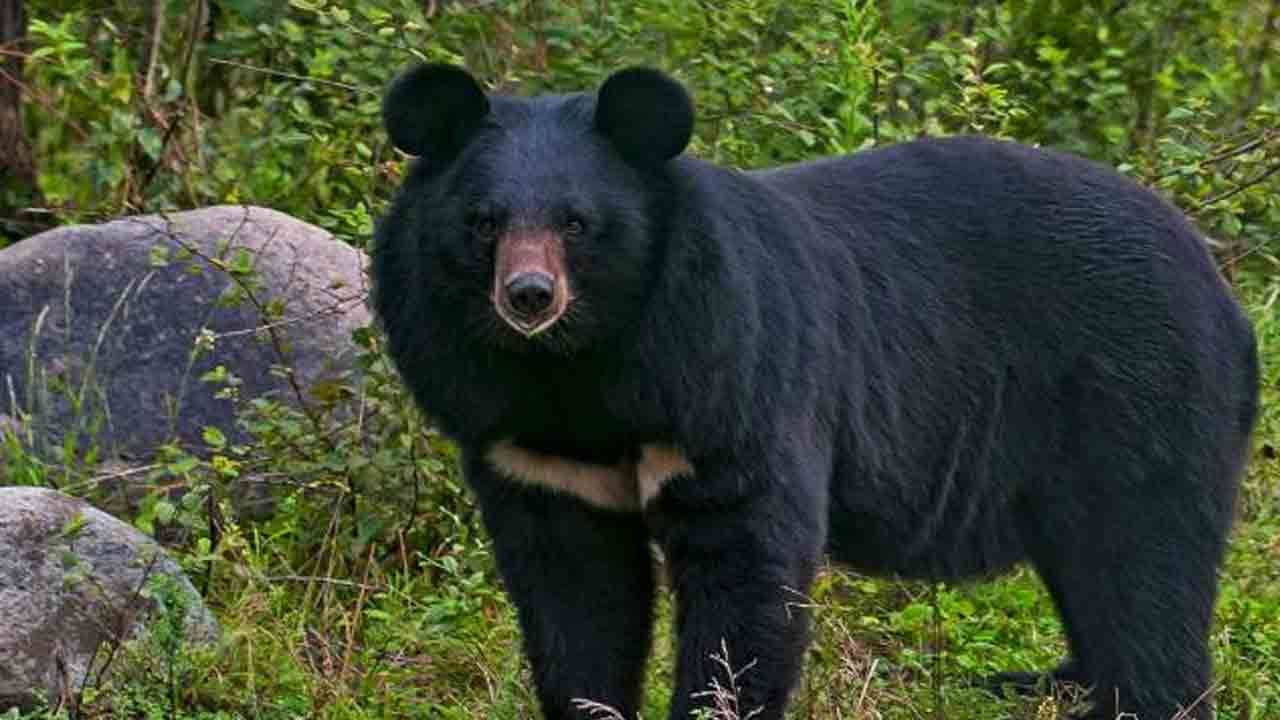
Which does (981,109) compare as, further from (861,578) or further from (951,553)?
(951,553)

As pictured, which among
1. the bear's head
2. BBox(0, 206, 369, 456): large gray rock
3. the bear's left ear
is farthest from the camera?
BBox(0, 206, 369, 456): large gray rock

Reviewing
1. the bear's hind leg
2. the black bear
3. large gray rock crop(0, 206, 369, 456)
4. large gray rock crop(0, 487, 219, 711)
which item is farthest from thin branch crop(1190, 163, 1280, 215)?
large gray rock crop(0, 487, 219, 711)

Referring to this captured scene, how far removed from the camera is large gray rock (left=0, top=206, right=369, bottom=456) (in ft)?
23.3

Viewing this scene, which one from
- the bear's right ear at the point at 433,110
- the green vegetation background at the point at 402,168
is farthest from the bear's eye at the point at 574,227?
the green vegetation background at the point at 402,168

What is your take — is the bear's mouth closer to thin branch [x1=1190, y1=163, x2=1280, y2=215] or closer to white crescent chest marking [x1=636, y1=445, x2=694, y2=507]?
white crescent chest marking [x1=636, y1=445, x2=694, y2=507]

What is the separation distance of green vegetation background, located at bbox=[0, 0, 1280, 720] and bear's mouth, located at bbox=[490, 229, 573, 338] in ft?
3.64

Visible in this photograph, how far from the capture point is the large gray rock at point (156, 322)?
7.09 m

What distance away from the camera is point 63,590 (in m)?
5.81

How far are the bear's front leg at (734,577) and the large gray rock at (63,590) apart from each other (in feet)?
4.39

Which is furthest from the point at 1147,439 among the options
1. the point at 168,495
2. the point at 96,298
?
the point at 96,298

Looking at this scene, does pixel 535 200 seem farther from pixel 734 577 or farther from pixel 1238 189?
pixel 1238 189

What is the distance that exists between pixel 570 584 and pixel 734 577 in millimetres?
379

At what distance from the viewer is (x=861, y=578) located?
265 inches

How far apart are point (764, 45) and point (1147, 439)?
114 inches
